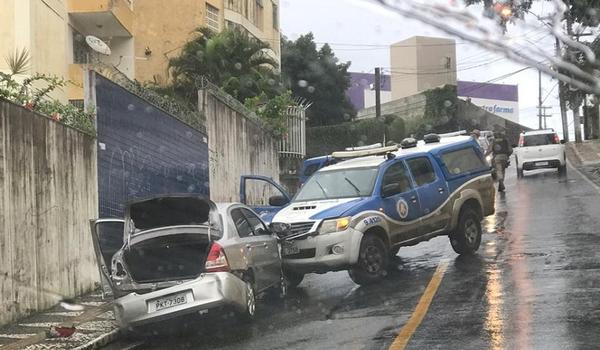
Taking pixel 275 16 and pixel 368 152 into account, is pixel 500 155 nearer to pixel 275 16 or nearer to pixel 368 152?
pixel 368 152

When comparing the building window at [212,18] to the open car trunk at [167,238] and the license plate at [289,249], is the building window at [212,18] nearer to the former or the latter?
the license plate at [289,249]

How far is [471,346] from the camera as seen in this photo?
5.97 meters

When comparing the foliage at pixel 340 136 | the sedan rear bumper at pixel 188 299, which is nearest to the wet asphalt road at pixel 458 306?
the sedan rear bumper at pixel 188 299

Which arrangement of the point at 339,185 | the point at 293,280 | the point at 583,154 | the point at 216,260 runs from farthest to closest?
the point at 583,154 → the point at 339,185 → the point at 293,280 → the point at 216,260

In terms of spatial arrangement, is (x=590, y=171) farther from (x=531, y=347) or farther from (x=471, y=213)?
(x=531, y=347)

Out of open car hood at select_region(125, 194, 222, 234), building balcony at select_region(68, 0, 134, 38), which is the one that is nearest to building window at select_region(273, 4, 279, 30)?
building balcony at select_region(68, 0, 134, 38)

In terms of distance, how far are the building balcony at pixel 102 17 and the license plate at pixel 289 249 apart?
Result: 1405cm

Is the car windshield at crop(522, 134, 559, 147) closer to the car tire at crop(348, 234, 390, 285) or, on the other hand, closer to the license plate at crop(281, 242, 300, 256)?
the car tire at crop(348, 234, 390, 285)

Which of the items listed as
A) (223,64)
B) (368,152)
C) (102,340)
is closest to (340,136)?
(223,64)

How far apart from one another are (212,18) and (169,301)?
2489 centimetres

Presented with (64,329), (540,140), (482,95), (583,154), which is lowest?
(64,329)

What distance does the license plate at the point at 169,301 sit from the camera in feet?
24.1

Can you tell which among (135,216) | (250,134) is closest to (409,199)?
(135,216)

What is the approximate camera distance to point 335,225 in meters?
9.23
